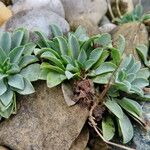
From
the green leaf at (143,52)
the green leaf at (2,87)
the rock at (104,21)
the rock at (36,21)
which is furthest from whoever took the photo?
the rock at (104,21)

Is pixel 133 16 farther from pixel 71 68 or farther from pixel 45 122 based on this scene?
pixel 45 122

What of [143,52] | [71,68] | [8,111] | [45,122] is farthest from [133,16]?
[8,111]

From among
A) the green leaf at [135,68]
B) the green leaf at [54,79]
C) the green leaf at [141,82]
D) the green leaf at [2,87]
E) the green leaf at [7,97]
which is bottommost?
the green leaf at [141,82]

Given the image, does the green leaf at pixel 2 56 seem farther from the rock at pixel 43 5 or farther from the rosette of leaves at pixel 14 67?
the rock at pixel 43 5

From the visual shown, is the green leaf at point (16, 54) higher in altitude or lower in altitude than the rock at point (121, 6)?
higher

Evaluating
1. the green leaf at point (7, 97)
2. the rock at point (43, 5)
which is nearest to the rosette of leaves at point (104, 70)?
the green leaf at point (7, 97)

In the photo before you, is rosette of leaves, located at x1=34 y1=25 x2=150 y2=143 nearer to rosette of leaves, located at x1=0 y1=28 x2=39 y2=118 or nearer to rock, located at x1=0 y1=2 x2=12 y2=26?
rosette of leaves, located at x1=0 y1=28 x2=39 y2=118

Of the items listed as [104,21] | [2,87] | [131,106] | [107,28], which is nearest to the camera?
[2,87]

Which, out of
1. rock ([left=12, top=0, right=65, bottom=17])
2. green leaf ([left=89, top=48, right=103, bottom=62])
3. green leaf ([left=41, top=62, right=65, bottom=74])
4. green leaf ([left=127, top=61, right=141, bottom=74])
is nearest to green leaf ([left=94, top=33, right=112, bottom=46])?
green leaf ([left=89, top=48, right=103, bottom=62])
